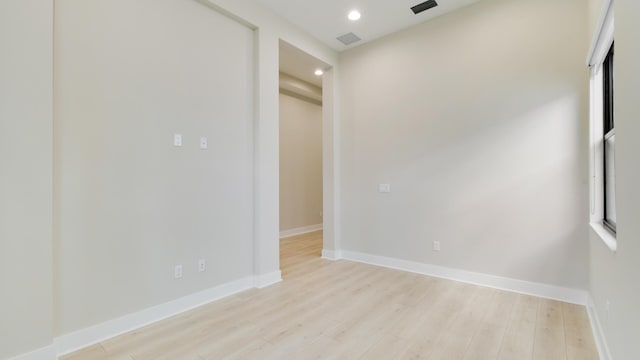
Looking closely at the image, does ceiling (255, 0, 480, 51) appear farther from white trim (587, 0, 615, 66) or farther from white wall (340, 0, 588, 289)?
white trim (587, 0, 615, 66)

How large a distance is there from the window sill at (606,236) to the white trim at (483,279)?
0.78 meters

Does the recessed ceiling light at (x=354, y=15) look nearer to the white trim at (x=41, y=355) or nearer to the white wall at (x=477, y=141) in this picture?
the white wall at (x=477, y=141)

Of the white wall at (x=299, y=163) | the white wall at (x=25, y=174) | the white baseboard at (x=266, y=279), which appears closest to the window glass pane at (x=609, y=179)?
the white baseboard at (x=266, y=279)

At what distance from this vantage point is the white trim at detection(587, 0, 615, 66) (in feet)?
6.02

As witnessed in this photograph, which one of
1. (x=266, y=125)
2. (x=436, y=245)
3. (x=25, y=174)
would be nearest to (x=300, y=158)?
(x=266, y=125)

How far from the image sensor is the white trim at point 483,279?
2816mm

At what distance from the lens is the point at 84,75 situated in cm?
214

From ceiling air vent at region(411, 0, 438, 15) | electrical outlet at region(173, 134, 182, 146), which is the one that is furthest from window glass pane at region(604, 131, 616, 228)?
electrical outlet at region(173, 134, 182, 146)

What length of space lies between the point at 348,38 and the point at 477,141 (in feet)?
7.29

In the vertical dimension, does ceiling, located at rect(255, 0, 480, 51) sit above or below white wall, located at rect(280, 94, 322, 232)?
above

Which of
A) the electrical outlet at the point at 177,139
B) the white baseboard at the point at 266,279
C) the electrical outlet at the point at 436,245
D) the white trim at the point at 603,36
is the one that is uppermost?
the white trim at the point at 603,36

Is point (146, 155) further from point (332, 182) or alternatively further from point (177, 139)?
point (332, 182)

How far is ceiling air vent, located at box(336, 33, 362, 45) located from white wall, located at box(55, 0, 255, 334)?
54.5 inches

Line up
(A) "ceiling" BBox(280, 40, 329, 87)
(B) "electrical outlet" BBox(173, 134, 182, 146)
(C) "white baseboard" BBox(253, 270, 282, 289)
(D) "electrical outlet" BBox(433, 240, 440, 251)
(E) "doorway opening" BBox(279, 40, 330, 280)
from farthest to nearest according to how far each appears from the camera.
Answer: (E) "doorway opening" BBox(279, 40, 330, 280), (A) "ceiling" BBox(280, 40, 329, 87), (D) "electrical outlet" BBox(433, 240, 440, 251), (C) "white baseboard" BBox(253, 270, 282, 289), (B) "electrical outlet" BBox(173, 134, 182, 146)
